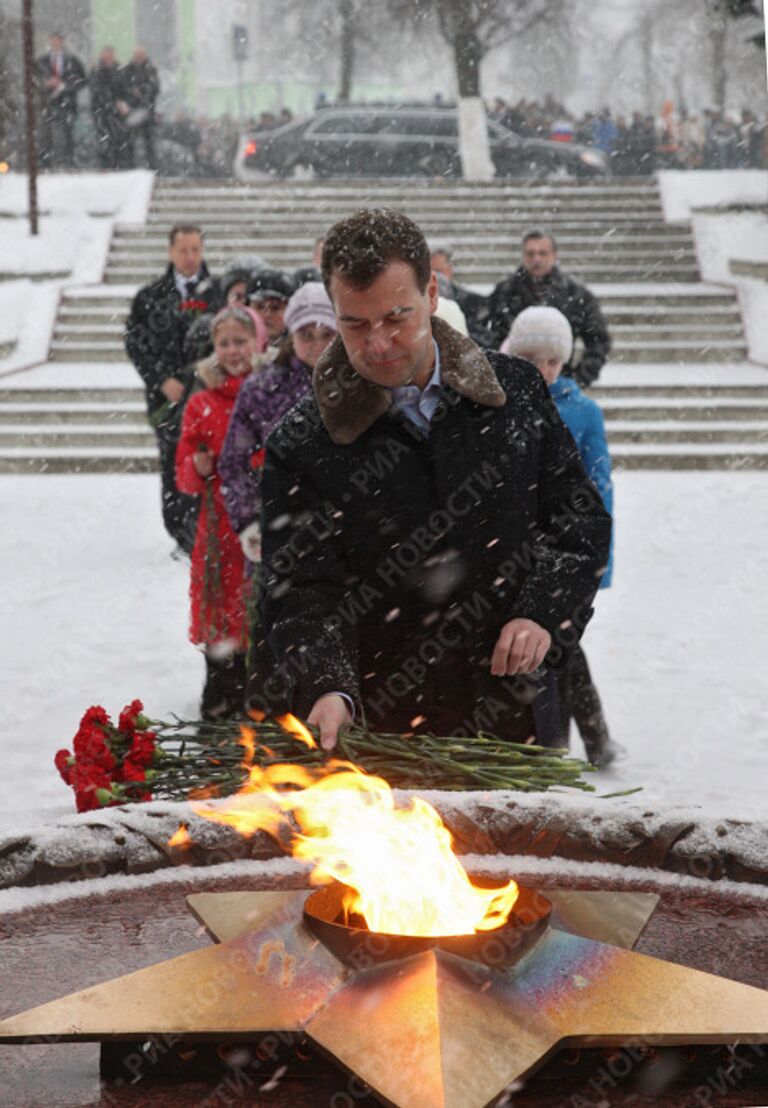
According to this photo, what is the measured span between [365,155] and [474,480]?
2375 cm

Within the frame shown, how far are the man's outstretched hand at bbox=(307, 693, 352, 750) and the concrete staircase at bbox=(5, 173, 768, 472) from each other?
10399 mm

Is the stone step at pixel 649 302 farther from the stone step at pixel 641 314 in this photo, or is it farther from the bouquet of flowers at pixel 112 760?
the bouquet of flowers at pixel 112 760

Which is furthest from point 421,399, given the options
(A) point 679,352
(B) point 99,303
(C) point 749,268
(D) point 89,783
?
(C) point 749,268

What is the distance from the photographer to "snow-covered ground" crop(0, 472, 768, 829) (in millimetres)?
5660

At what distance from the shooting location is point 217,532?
607 centimetres

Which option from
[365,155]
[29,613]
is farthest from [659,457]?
[365,155]

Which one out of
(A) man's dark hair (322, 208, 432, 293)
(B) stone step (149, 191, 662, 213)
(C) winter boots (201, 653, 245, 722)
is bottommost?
(B) stone step (149, 191, 662, 213)

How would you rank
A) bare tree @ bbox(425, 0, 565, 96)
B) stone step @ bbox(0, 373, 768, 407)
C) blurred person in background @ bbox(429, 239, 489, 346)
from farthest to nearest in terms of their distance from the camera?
bare tree @ bbox(425, 0, 565, 96) < stone step @ bbox(0, 373, 768, 407) < blurred person in background @ bbox(429, 239, 489, 346)

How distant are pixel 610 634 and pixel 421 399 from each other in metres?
5.13

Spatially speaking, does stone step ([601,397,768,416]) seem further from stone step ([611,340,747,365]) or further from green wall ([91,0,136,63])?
green wall ([91,0,136,63])

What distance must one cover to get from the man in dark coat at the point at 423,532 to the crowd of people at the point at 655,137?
28.3m

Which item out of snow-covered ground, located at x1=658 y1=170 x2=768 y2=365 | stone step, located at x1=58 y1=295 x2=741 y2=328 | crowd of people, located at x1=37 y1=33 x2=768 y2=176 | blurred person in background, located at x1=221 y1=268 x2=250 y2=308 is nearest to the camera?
blurred person in background, located at x1=221 y1=268 x2=250 y2=308

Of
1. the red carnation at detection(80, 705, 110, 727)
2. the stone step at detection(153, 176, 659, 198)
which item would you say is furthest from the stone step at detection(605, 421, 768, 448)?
the red carnation at detection(80, 705, 110, 727)

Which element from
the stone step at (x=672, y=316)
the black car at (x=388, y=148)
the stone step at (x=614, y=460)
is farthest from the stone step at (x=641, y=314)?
the black car at (x=388, y=148)
